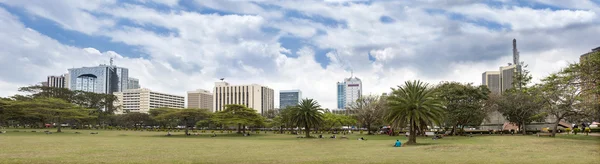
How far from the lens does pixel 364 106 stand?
7912cm

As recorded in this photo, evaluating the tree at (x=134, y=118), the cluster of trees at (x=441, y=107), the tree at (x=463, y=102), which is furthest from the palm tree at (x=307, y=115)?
the tree at (x=134, y=118)

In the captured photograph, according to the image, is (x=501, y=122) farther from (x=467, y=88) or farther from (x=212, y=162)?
(x=212, y=162)

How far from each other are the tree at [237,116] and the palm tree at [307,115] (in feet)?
31.8

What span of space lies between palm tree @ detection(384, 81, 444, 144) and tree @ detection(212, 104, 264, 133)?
3283 cm

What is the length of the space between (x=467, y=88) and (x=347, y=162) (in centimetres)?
5146

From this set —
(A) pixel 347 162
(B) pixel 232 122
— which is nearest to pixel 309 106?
(B) pixel 232 122

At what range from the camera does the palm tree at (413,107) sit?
1683 inches

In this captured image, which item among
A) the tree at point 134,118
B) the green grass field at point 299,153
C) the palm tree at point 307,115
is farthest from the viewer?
the tree at point 134,118

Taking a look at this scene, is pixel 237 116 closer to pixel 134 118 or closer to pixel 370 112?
pixel 370 112

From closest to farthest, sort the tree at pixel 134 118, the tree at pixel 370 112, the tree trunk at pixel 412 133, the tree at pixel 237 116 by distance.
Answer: the tree trunk at pixel 412 133 < the tree at pixel 237 116 < the tree at pixel 370 112 < the tree at pixel 134 118

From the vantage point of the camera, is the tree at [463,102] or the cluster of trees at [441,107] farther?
the tree at [463,102]

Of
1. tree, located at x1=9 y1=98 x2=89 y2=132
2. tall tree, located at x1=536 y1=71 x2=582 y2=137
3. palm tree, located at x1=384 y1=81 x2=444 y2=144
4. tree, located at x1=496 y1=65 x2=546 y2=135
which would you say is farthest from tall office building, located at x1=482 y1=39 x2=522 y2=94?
tree, located at x1=9 y1=98 x2=89 y2=132

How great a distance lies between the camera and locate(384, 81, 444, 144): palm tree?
4275 centimetres

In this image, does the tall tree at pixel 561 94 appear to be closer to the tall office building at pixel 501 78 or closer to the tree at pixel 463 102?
the tree at pixel 463 102
